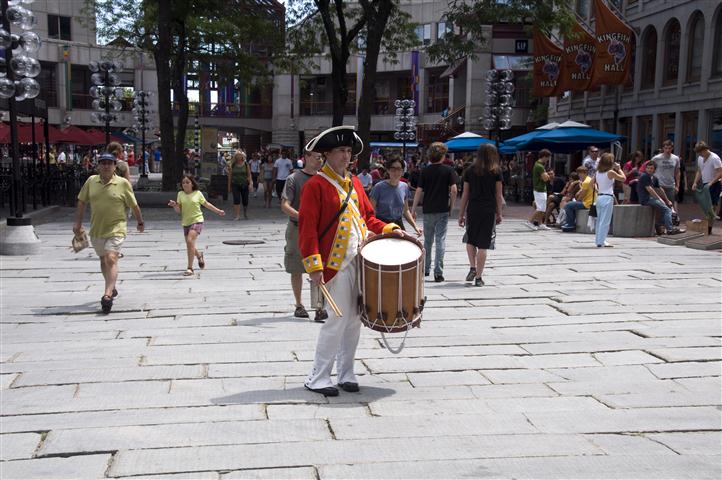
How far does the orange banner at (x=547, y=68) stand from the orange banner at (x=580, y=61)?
515 millimetres

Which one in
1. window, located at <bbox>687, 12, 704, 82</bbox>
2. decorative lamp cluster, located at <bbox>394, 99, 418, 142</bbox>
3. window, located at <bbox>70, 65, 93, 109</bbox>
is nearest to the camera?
window, located at <bbox>687, 12, 704, 82</bbox>

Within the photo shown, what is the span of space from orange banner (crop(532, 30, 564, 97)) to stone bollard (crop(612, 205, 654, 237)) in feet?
52.1

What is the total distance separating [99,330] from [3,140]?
19031 millimetres

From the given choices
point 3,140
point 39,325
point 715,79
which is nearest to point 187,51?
point 3,140

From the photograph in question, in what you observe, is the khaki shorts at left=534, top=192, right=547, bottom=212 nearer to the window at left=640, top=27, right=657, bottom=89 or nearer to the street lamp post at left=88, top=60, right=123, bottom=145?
the street lamp post at left=88, top=60, right=123, bottom=145

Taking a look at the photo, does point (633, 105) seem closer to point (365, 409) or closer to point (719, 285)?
point (719, 285)

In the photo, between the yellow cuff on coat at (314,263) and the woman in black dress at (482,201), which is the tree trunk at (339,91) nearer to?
the woman in black dress at (482,201)

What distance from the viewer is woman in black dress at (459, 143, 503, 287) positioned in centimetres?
1036

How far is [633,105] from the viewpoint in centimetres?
3294

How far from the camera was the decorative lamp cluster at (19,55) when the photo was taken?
13.9m

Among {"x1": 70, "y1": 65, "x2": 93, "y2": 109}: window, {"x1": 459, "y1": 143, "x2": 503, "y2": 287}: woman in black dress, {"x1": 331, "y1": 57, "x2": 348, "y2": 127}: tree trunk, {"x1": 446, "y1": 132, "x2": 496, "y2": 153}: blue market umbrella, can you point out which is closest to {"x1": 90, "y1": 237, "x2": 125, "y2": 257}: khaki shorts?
{"x1": 459, "y1": 143, "x2": 503, "y2": 287}: woman in black dress

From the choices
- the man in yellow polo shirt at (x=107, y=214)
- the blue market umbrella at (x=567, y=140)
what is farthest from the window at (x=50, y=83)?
the man in yellow polo shirt at (x=107, y=214)

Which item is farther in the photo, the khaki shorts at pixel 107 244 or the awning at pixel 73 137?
the awning at pixel 73 137

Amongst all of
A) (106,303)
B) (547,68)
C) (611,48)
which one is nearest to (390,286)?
(106,303)
